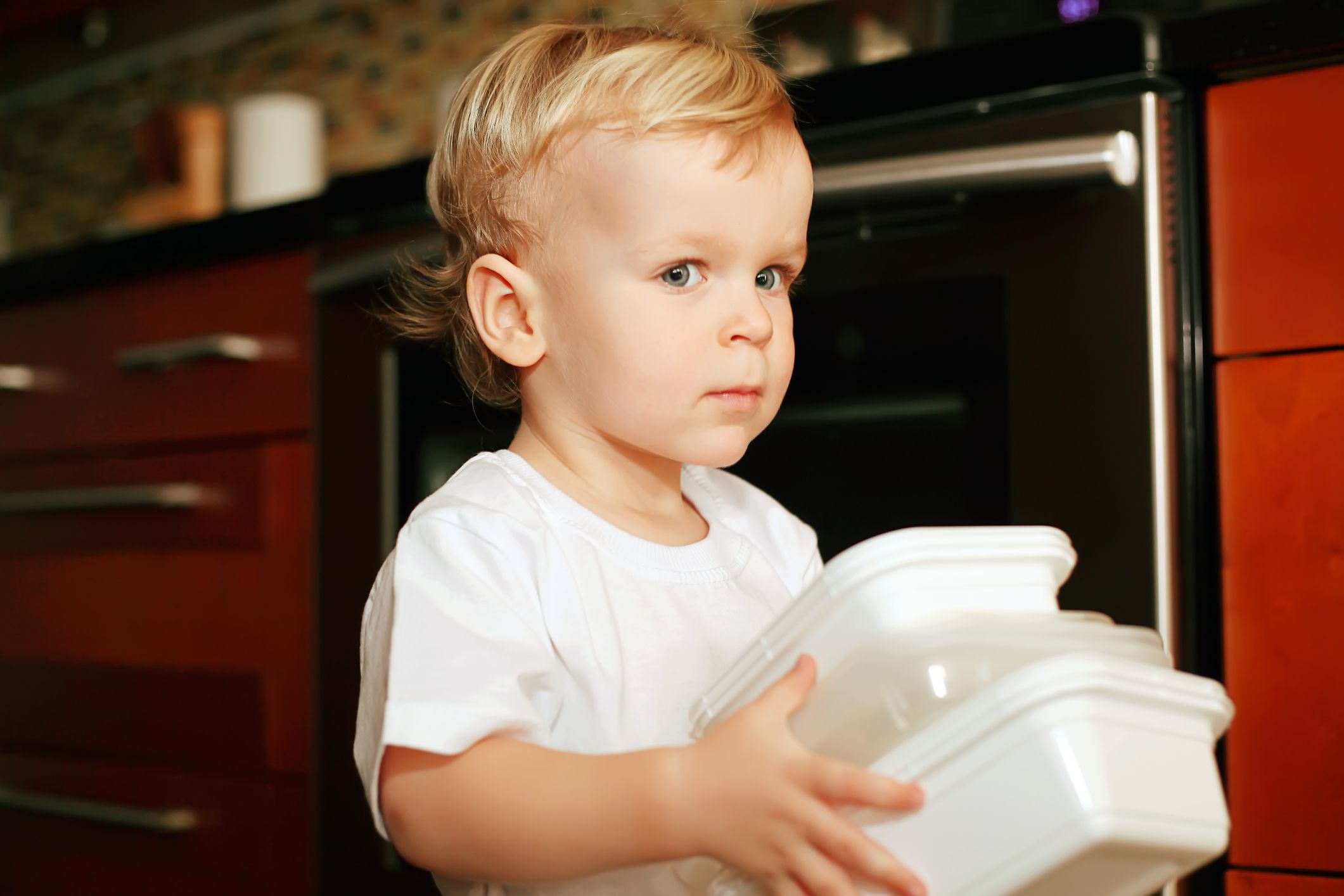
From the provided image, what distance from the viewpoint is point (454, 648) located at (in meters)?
0.61

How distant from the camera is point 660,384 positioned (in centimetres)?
70

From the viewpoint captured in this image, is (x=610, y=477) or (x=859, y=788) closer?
(x=859, y=788)

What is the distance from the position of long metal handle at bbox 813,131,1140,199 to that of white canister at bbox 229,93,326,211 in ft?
4.21

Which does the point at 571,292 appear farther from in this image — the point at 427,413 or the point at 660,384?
the point at 427,413

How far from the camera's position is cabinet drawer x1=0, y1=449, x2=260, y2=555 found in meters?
1.42

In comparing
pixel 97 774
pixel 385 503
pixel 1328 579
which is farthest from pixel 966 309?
pixel 97 774

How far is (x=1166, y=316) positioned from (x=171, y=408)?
117cm

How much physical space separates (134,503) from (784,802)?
121cm

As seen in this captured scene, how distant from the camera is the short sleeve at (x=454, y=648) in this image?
590 mm

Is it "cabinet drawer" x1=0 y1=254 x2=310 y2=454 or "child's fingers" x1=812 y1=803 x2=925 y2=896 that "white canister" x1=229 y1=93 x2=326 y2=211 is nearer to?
"cabinet drawer" x1=0 y1=254 x2=310 y2=454

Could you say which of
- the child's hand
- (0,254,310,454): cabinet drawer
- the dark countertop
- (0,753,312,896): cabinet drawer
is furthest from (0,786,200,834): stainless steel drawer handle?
the child's hand

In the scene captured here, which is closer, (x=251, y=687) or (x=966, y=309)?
(x=966, y=309)

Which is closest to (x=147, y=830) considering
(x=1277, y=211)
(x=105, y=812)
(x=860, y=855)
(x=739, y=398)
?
(x=105, y=812)

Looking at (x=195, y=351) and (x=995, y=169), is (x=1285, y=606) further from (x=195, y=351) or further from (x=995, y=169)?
(x=195, y=351)
